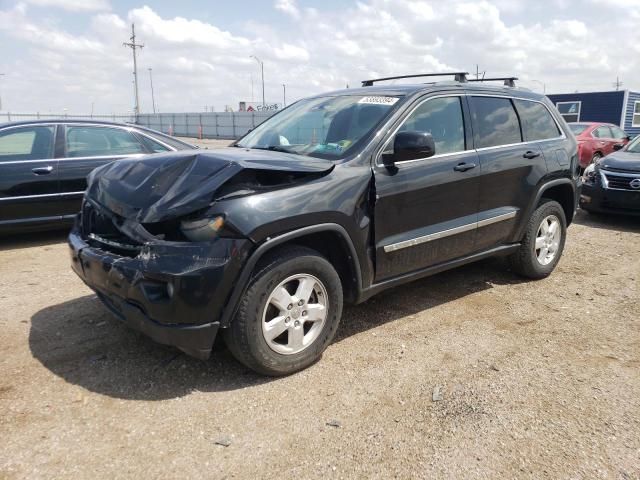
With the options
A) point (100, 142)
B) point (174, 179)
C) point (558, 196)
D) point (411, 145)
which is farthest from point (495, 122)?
point (100, 142)

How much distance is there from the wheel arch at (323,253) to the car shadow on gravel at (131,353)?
1.78 ft

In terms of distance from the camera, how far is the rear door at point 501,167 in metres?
4.35

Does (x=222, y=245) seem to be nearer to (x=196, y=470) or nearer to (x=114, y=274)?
(x=114, y=274)

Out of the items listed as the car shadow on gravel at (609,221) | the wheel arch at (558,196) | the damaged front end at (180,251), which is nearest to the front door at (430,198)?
the damaged front end at (180,251)

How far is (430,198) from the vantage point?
3.88 m

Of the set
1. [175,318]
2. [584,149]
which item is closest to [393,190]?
[175,318]

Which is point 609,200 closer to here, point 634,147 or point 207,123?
point 634,147

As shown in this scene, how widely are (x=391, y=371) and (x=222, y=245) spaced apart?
1.43 meters

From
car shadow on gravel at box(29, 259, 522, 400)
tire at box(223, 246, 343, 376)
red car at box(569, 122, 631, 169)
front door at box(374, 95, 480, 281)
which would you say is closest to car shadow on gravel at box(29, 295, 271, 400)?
car shadow on gravel at box(29, 259, 522, 400)

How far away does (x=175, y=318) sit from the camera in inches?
111

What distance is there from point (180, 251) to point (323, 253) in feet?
3.42

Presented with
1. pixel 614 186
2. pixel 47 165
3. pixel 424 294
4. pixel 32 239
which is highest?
pixel 47 165

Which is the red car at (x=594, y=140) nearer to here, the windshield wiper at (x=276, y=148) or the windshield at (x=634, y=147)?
the windshield at (x=634, y=147)

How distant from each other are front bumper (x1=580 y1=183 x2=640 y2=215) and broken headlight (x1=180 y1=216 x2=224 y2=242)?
290 inches
